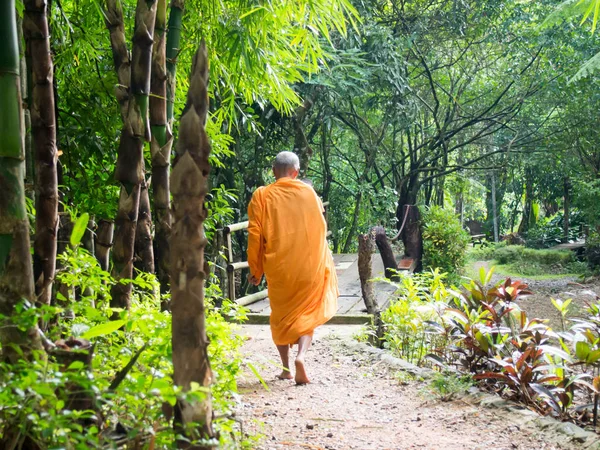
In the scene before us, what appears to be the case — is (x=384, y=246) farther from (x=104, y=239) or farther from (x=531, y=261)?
(x=531, y=261)

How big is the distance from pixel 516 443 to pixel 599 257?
1328 centimetres

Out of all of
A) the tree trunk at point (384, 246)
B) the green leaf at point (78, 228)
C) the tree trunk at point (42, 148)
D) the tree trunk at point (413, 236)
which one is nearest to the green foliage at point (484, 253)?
the tree trunk at point (413, 236)

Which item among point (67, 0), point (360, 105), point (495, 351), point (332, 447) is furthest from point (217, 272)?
point (332, 447)

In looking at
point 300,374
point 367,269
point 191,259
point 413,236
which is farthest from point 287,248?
point 413,236

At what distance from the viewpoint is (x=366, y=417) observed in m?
3.81

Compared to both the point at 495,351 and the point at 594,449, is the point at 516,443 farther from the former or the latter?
the point at 495,351

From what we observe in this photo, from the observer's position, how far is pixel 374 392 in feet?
14.3

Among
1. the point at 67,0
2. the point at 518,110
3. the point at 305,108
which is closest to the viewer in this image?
the point at 67,0

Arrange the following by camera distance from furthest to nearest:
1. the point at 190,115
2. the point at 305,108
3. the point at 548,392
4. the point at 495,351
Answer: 1. the point at 305,108
2. the point at 495,351
3. the point at 548,392
4. the point at 190,115

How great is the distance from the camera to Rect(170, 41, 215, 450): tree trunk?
1.77 metres

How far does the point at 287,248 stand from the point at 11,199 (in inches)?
115

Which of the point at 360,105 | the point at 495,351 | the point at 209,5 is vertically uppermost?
the point at 360,105

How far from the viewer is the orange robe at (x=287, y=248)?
481 centimetres

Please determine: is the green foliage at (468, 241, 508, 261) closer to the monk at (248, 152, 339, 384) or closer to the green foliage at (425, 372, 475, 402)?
the monk at (248, 152, 339, 384)
